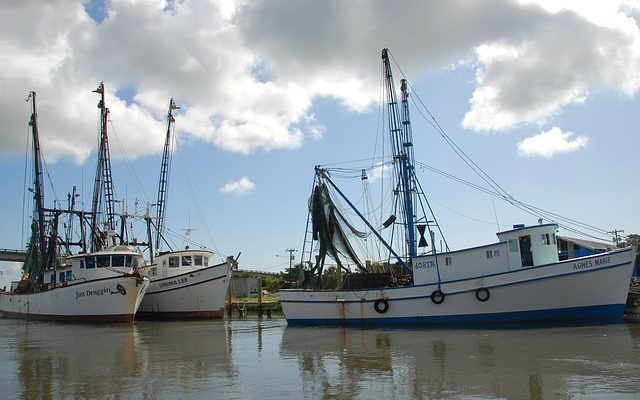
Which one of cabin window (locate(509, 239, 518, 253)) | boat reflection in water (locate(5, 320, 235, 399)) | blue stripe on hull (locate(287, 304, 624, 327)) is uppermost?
cabin window (locate(509, 239, 518, 253))

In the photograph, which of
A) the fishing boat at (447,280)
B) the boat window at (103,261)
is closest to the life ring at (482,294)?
the fishing boat at (447,280)

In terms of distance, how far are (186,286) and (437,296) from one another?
1973cm

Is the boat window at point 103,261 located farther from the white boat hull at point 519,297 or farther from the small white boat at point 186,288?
the white boat hull at point 519,297

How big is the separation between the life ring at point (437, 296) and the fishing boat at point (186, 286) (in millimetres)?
16647

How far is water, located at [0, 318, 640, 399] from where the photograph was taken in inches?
425

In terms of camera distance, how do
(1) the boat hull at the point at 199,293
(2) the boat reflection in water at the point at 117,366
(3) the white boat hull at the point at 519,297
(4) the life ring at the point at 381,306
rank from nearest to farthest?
(2) the boat reflection in water at the point at 117,366 < (3) the white boat hull at the point at 519,297 < (4) the life ring at the point at 381,306 < (1) the boat hull at the point at 199,293

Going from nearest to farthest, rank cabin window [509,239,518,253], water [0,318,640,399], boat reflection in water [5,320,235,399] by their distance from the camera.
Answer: water [0,318,640,399] < boat reflection in water [5,320,235,399] < cabin window [509,239,518,253]

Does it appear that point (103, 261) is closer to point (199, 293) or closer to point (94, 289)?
point (94, 289)

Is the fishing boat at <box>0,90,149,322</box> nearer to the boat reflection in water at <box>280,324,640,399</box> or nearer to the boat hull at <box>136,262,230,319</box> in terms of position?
the boat hull at <box>136,262,230,319</box>

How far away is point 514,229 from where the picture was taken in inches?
953

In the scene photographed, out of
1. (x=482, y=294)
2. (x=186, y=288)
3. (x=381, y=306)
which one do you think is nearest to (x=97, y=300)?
(x=186, y=288)

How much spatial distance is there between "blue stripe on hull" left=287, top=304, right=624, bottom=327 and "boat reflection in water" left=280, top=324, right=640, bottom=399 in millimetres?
1243

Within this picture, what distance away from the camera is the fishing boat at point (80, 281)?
35.1 meters

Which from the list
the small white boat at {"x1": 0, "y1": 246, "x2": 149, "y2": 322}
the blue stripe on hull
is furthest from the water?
the small white boat at {"x1": 0, "y1": 246, "x2": 149, "y2": 322}
